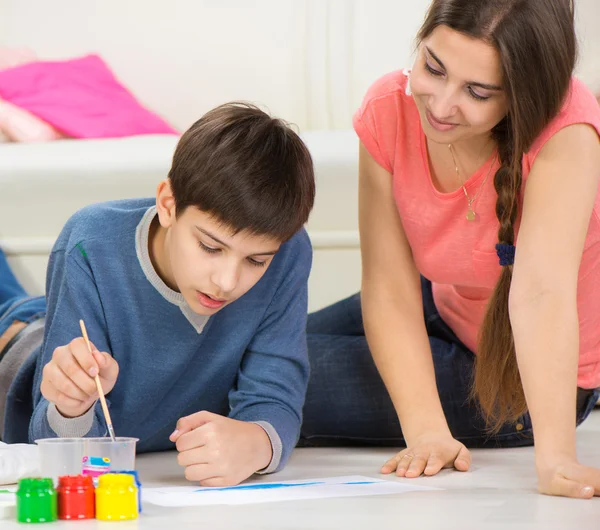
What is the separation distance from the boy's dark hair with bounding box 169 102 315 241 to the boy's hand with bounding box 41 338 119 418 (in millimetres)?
225

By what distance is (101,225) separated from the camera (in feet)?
4.53

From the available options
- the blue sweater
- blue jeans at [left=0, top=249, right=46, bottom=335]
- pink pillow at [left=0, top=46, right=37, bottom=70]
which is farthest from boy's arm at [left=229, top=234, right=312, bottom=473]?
pink pillow at [left=0, top=46, right=37, bottom=70]

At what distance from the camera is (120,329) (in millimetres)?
1355

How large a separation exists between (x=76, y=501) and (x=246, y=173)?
1.50ft

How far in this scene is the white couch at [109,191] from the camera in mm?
2059

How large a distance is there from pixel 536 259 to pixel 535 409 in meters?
0.18

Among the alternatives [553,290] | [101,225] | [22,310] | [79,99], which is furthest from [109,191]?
[553,290]

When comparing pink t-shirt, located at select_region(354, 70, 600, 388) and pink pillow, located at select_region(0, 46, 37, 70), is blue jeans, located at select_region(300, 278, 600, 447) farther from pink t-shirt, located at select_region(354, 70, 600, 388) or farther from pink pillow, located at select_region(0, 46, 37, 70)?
pink pillow, located at select_region(0, 46, 37, 70)

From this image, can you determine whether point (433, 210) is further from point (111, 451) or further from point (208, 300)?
point (111, 451)

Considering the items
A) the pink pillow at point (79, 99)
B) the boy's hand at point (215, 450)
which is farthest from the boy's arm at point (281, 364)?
the pink pillow at point (79, 99)

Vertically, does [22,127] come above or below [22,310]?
above

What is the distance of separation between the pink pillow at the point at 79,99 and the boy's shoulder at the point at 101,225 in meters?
1.10

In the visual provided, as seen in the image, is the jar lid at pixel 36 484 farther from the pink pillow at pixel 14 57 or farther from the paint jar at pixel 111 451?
the pink pillow at pixel 14 57

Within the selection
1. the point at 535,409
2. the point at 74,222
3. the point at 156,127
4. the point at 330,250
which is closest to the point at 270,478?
the point at 535,409
